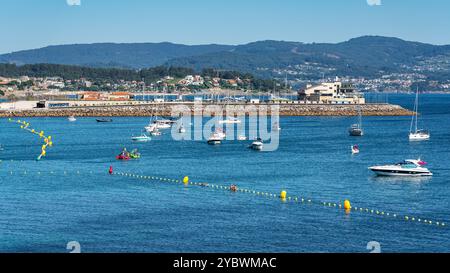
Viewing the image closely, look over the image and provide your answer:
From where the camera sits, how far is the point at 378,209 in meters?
29.6

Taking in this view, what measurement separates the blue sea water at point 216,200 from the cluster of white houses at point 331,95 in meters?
63.6

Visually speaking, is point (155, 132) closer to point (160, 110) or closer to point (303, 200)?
point (160, 110)

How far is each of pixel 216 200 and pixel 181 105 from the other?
8360cm

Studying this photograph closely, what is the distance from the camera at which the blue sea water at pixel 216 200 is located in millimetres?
23281

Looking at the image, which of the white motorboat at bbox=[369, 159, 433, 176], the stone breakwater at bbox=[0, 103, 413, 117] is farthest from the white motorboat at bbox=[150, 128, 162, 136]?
the white motorboat at bbox=[369, 159, 433, 176]

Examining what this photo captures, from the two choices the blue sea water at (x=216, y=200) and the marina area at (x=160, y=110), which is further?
the marina area at (x=160, y=110)

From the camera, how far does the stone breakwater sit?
360 feet

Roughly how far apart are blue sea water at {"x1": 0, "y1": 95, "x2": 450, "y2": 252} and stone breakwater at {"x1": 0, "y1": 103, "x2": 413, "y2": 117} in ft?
155

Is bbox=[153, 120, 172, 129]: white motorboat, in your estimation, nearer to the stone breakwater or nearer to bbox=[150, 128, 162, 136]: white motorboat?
bbox=[150, 128, 162, 136]: white motorboat

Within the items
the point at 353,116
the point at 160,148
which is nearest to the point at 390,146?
the point at 160,148

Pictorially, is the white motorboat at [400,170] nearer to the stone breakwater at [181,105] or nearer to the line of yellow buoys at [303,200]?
the line of yellow buoys at [303,200]

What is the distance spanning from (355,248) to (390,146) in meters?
41.1

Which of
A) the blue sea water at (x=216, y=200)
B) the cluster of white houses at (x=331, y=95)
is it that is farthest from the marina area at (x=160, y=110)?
the blue sea water at (x=216, y=200)
